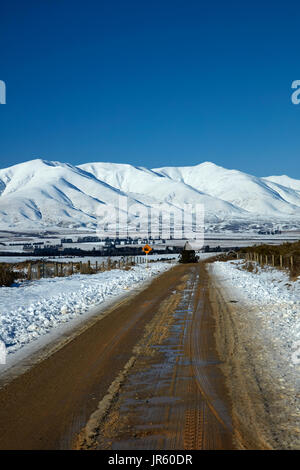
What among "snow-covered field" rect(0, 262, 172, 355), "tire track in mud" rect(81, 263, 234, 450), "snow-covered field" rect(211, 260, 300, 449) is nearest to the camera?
"tire track in mud" rect(81, 263, 234, 450)

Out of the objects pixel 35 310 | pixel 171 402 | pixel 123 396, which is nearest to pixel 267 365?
pixel 171 402

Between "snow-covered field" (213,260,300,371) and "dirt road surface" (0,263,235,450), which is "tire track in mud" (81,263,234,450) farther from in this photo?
"snow-covered field" (213,260,300,371)

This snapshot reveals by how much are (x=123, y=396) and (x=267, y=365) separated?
8.90 feet

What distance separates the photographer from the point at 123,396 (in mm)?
6230

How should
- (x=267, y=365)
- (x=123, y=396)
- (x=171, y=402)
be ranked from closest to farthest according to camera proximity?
(x=171, y=402)
(x=123, y=396)
(x=267, y=365)

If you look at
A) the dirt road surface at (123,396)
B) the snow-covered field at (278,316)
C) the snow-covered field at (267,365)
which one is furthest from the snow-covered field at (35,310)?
the snow-covered field at (278,316)

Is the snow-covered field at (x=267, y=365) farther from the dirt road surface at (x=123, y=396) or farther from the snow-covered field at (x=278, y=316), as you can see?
the dirt road surface at (x=123, y=396)

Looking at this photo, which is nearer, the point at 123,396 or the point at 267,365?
the point at 123,396

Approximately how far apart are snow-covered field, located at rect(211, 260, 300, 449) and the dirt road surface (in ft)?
1.00

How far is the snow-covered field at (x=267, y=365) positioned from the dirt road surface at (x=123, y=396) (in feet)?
1.00

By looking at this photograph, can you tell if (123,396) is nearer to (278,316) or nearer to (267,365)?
(267,365)

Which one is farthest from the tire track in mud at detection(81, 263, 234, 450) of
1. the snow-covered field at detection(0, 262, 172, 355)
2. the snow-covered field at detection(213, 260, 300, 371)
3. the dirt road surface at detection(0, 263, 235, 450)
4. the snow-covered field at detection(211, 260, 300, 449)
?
the snow-covered field at detection(0, 262, 172, 355)

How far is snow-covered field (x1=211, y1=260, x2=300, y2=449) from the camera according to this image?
17.0 ft

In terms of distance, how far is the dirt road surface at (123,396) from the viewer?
4.86m
